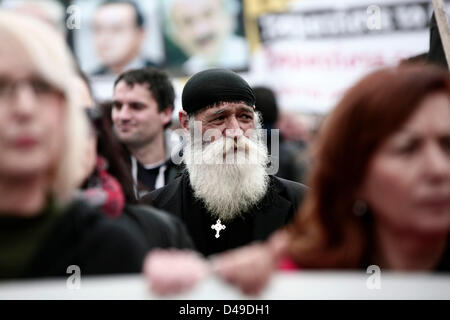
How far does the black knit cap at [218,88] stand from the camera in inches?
148

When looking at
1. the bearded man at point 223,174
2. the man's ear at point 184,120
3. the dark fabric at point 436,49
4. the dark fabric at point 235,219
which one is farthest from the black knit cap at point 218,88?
the dark fabric at point 436,49

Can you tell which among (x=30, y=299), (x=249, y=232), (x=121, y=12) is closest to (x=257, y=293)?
(x=30, y=299)

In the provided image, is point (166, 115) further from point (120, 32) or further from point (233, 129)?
point (120, 32)

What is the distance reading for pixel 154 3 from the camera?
6.40m

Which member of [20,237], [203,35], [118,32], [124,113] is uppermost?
[118,32]

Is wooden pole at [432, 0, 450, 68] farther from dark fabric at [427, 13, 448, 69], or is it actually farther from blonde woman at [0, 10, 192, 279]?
blonde woman at [0, 10, 192, 279]

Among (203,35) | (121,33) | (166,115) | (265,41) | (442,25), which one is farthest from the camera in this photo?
(121,33)

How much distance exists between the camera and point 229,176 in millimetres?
3871

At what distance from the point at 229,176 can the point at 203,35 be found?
8.37ft

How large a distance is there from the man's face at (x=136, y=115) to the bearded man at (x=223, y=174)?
0.62m

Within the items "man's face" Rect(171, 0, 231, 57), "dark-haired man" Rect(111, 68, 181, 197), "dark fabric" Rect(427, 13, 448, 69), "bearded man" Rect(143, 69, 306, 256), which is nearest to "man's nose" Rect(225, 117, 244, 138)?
"bearded man" Rect(143, 69, 306, 256)

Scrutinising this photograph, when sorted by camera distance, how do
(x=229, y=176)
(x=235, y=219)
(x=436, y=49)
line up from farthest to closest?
(x=229, y=176)
(x=235, y=219)
(x=436, y=49)

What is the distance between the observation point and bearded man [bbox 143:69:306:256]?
3.46 meters

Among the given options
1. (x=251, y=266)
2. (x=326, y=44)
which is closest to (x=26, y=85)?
(x=251, y=266)
